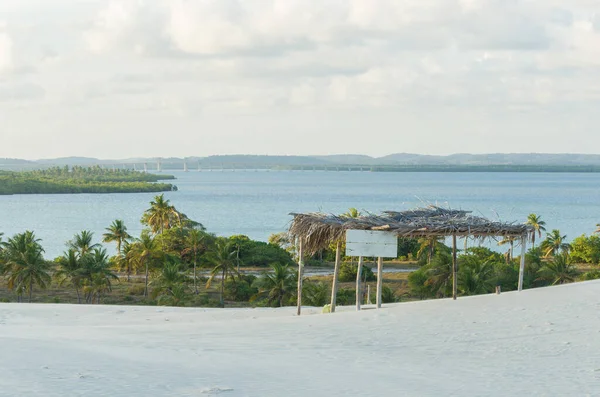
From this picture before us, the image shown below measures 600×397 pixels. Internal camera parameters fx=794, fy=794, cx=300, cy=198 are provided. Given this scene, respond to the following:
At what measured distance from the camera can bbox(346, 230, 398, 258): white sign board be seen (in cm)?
1823

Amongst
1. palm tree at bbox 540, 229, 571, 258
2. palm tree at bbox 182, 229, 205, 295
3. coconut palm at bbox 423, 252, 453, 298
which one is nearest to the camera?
coconut palm at bbox 423, 252, 453, 298

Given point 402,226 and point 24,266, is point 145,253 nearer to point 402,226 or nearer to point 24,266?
point 24,266

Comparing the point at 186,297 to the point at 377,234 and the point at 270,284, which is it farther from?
the point at 377,234

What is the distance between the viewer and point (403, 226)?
1841 centimetres

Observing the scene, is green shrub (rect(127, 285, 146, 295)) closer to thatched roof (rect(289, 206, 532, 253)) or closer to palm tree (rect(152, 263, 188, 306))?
palm tree (rect(152, 263, 188, 306))

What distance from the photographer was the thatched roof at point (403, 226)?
60.4 ft

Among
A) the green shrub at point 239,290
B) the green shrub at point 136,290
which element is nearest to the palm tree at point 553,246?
the green shrub at point 239,290

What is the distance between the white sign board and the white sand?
1.36 meters

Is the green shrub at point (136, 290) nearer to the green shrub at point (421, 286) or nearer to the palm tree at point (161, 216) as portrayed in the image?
the green shrub at point (421, 286)

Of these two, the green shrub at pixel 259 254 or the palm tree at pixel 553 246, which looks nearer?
the palm tree at pixel 553 246

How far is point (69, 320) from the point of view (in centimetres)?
2017

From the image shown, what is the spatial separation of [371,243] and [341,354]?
608 cm

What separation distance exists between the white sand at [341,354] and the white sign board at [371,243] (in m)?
1.36

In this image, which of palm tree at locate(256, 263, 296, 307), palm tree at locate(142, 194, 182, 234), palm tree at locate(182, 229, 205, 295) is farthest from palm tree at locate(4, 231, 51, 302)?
palm tree at locate(142, 194, 182, 234)
